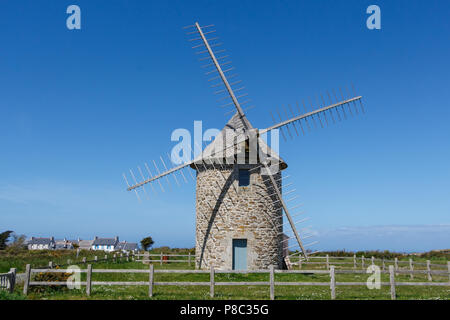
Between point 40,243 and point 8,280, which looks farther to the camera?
point 40,243

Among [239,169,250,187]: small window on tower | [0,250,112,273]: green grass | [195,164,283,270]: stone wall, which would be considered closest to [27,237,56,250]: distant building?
[0,250,112,273]: green grass

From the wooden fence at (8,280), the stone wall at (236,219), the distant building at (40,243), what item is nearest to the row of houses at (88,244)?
the distant building at (40,243)

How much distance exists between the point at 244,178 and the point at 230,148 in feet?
5.98

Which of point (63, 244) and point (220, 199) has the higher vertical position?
point (220, 199)

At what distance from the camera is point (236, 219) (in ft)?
64.9

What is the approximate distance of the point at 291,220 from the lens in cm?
1941

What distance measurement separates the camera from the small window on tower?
20.2 m

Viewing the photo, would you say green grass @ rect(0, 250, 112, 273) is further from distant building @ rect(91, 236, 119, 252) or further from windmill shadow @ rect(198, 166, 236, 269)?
distant building @ rect(91, 236, 119, 252)

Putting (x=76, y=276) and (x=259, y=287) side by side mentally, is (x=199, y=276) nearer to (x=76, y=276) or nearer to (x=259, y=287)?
(x=259, y=287)

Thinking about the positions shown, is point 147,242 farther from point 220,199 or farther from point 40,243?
point 40,243

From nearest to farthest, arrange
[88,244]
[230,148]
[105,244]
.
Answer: [230,148] → [105,244] → [88,244]

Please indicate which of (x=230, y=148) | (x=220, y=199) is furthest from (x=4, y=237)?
(x=230, y=148)

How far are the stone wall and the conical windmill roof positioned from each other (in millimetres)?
673
